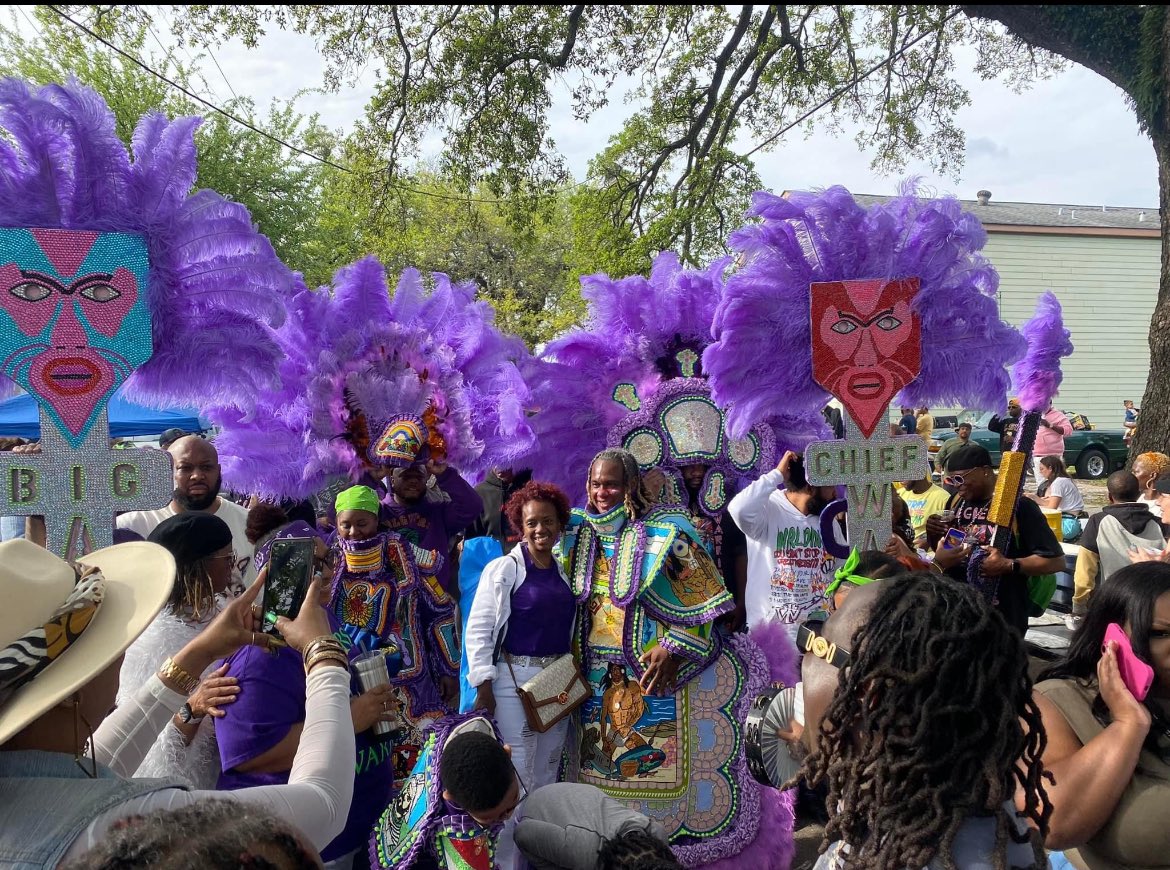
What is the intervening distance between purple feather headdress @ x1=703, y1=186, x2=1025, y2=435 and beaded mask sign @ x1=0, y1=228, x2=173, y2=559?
6.90 feet

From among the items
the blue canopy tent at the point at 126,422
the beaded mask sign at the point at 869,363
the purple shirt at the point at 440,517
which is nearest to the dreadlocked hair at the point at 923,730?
the beaded mask sign at the point at 869,363

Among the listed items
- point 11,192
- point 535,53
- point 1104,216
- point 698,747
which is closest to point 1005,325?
point 698,747

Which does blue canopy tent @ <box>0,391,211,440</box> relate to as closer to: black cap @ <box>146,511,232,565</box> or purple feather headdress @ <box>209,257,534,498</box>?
purple feather headdress @ <box>209,257,534,498</box>

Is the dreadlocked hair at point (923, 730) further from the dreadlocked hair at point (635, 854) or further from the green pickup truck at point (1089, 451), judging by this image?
the green pickup truck at point (1089, 451)

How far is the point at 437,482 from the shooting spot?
4316 mm

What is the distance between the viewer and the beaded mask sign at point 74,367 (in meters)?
2.79

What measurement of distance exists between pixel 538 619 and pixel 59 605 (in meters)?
2.23

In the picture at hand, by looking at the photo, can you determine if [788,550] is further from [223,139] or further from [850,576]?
[223,139]

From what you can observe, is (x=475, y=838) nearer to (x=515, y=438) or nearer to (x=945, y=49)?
(x=515, y=438)

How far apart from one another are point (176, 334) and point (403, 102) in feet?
22.5

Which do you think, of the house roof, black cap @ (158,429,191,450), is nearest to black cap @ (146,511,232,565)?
black cap @ (158,429,191,450)

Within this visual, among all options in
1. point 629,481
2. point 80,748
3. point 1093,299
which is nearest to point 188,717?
point 80,748

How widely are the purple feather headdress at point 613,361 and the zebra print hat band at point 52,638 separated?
316 cm

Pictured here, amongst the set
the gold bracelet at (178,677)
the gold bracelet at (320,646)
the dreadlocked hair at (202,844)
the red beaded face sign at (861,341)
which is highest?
the red beaded face sign at (861,341)
